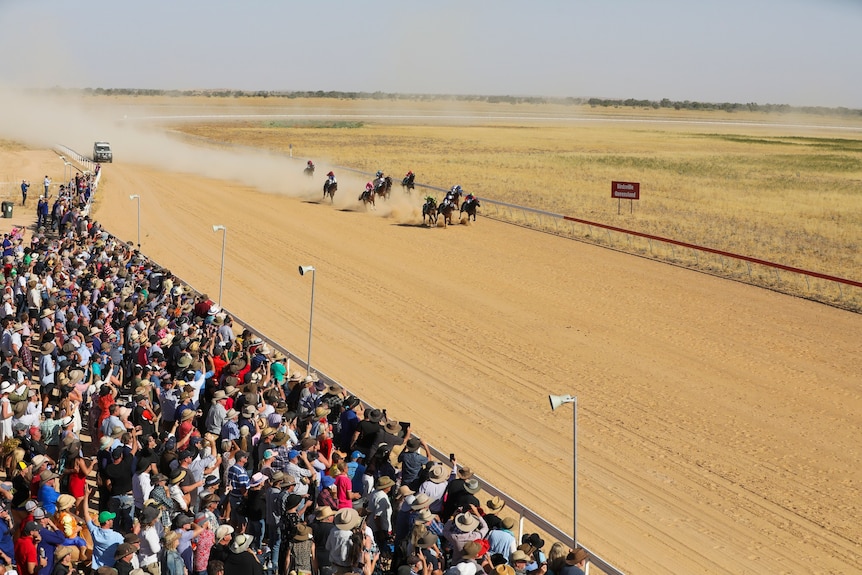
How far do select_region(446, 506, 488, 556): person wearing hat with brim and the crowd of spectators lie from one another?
1 cm

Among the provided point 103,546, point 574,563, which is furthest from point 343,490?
point 574,563

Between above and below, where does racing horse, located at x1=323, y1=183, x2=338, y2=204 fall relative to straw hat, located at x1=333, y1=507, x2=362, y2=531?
above

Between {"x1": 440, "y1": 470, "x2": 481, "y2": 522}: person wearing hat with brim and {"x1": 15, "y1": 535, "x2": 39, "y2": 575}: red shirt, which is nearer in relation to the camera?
{"x1": 15, "y1": 535, "x2": 39, "y2": 575}: red shirt

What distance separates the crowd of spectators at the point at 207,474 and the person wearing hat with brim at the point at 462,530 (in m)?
0.01

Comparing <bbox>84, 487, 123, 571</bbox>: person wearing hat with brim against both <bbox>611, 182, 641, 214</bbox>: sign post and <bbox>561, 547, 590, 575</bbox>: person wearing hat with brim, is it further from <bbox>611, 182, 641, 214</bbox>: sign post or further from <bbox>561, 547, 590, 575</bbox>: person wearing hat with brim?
<bbox>611, 182, 641, 214</bbox>: sign post

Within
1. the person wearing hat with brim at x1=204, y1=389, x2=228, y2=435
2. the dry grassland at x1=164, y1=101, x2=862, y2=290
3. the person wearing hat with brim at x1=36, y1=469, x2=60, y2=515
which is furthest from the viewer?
the dry grassland at x1=164, y1=101, x2=862, y2=290

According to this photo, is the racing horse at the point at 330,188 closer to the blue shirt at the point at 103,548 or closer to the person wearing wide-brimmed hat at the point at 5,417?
the person wearing wide-brimmed hat at the point at 5,417

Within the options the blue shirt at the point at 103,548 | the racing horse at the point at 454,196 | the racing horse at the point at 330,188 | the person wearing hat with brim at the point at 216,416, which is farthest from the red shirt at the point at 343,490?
the racing horse at the point at 330,188

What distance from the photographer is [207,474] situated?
30.3ft

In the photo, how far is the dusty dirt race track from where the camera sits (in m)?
11.5

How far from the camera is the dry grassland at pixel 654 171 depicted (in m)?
34.1

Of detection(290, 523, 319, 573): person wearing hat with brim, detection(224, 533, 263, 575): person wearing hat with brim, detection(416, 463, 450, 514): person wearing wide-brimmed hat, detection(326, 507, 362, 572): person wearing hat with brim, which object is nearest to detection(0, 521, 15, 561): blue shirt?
detection(224, 533, 263, 575): person wearing hat with brim

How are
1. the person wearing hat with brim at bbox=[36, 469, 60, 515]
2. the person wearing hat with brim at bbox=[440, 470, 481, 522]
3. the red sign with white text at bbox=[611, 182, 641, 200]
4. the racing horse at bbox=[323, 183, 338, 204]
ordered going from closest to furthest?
the person wearing hat with brim at bbox=[36, 469, 60, 515] < the person wearing hat with brim at bbox=[440, 470, 481, 522] < the red sign with white text at bbox=[611, 182, 641, 200] < the racing horse at bbox=[323, 183, 338, 204]

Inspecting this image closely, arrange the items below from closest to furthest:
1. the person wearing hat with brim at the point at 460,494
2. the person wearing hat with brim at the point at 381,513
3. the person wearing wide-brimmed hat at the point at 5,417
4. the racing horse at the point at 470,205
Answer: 1. the person wearing hat with brim at the point at 460,494
2. the person wearing hat with brim at the point at 381,513
3. the person wearing wide-brimmed hat at the point at 5,417
4. the racing horse at the point at 470,205
